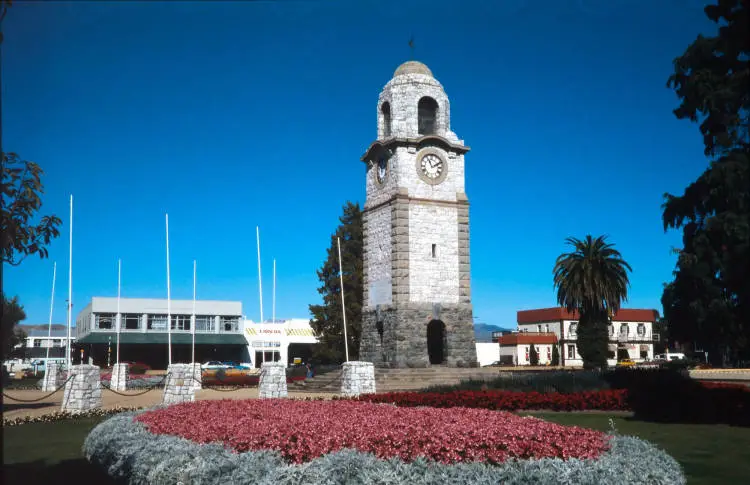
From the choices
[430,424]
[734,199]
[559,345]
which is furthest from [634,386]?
[559,345]

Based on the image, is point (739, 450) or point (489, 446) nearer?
point (489, 446)

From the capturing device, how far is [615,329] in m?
90.3

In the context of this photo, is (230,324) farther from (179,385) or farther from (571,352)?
(179,385)

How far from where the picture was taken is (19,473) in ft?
42.1

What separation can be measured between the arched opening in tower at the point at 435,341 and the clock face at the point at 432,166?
8.29 meters

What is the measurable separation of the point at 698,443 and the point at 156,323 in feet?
215

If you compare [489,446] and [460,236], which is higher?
[460,236]

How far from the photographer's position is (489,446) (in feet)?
31.6

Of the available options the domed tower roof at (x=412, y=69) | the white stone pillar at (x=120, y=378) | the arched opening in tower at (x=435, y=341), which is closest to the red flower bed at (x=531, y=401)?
the arched opening in tower at (x=435, y=341)

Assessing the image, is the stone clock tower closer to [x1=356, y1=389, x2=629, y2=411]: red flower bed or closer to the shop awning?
[x1=356, y1=389, x2=629, y2=411]: red flower bed

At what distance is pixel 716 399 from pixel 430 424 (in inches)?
469

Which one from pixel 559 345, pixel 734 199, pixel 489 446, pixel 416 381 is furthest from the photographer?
pixel 559 345

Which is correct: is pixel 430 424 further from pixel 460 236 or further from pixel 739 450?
pixel 460 236

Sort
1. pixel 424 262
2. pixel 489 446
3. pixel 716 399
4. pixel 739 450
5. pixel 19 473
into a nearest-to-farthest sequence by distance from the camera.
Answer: pixel 489 446
pixel 19 473
pixel 739 450
pixel 716 399
pixel 424 262
